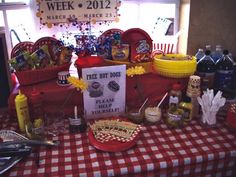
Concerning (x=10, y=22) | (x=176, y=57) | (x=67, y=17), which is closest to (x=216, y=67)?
(x=176, y=57)

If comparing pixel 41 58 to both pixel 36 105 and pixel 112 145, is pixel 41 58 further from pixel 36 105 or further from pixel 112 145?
pixel 112 145

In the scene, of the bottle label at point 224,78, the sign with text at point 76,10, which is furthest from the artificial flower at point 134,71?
the sign with text at point 76,10

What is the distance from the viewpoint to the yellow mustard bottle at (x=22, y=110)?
1159 mm

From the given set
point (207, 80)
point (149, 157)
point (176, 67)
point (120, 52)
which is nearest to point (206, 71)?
point (207, 80)

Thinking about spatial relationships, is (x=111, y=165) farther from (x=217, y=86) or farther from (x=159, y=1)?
(x=159, y=1)

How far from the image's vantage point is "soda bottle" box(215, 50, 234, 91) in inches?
54.9

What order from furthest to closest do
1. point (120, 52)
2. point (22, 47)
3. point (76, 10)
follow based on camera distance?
point (76, 10), point (22, 47), point (120, 52)

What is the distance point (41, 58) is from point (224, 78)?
96 cm

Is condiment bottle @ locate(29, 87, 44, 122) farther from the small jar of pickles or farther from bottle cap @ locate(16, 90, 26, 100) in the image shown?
the small jar of pickles

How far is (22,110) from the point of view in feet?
3.84

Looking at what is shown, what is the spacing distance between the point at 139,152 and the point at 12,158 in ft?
1.61

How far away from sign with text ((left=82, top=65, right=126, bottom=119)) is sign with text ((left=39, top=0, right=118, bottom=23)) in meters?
0.54

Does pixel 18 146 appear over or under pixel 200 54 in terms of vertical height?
under

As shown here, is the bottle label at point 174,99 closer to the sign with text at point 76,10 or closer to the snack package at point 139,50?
the snack package at point 139,50
